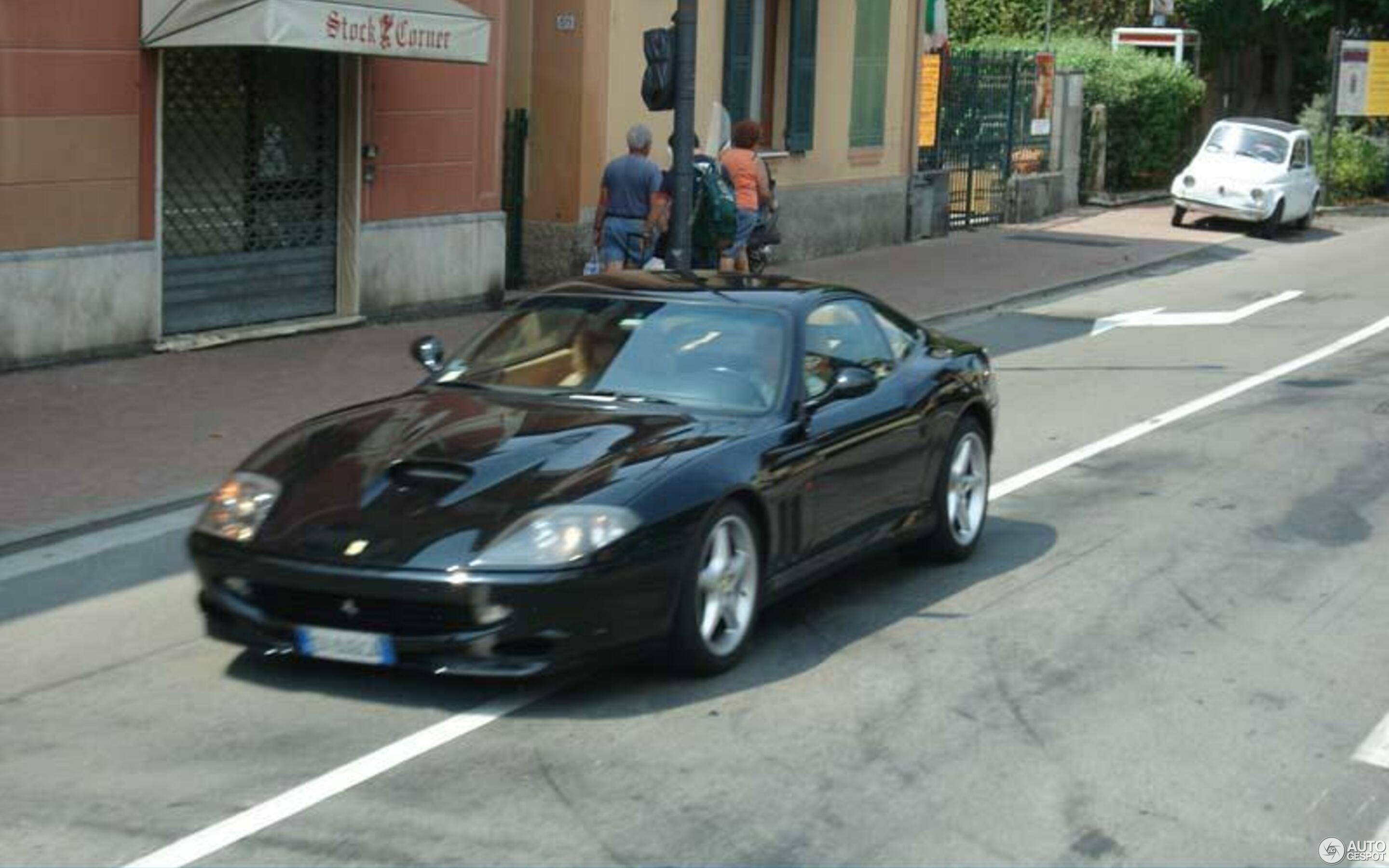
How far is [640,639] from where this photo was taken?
282 inches

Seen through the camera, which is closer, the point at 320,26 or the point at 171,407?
the point at 171,407

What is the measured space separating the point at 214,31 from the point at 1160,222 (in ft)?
68.8

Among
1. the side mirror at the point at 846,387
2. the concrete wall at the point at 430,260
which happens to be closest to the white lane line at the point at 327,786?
the side mirror at the point at 846,387

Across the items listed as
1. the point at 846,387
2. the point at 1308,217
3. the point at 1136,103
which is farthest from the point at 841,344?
the point at 1136,103

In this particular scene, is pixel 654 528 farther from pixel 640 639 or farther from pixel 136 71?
pixel 136 71

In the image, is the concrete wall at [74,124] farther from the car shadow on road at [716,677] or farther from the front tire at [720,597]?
the front tire at [720,597]

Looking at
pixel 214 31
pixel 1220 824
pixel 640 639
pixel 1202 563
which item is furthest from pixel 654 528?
pixel 214 31

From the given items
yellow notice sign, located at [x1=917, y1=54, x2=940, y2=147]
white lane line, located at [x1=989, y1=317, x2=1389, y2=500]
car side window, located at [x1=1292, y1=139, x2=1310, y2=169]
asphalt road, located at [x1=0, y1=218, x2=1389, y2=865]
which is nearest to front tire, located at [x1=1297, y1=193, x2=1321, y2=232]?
car side window, located at [x1=1292, y1=139, x2=1310, y2=169]

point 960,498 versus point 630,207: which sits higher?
point 630,207

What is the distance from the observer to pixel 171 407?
1351cm

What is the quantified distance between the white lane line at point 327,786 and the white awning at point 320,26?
8.75 meters

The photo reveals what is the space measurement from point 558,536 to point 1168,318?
1524 cm

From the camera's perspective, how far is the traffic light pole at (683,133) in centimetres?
1491

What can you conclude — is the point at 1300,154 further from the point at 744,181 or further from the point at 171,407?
the point at 171,407
